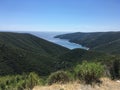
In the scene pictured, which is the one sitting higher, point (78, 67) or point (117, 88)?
point (78, 67)

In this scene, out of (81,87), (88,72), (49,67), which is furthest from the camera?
(49,67)

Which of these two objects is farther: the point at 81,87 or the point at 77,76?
the point at 77,76

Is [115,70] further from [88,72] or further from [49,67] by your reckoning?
[49,67]

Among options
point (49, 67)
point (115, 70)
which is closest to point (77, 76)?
point (115, 70)

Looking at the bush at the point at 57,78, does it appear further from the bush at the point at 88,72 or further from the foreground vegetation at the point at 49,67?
the bush at the point at 88,72

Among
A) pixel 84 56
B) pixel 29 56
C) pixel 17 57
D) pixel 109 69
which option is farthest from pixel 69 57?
pixel 109 69

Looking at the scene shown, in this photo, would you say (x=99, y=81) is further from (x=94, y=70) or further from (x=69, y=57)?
(x=69, y=57)

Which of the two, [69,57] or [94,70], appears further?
[69,57]

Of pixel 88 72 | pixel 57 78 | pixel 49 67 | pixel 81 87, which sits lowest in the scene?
pixel 49 67
